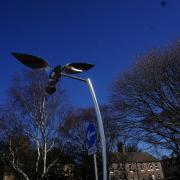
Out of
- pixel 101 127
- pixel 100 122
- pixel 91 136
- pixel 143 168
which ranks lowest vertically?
pixel 143 168

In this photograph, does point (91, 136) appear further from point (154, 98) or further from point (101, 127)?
point (154, 98)

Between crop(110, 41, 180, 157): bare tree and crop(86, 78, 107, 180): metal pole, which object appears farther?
crop(110, 41, 180, 157): bare tree

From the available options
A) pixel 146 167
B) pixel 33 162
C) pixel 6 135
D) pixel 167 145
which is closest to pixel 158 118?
pixel 167 145

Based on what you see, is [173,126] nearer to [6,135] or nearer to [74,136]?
[6,135]

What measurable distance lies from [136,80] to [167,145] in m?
3.86

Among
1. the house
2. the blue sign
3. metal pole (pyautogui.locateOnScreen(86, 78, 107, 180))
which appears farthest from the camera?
the house

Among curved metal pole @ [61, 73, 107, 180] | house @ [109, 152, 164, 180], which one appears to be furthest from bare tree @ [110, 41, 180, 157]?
house @ [109, 152, 164, 180]

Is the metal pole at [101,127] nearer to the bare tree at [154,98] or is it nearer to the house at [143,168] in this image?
the bare tree at [154,98]

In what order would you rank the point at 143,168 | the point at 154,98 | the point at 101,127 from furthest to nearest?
the point at 143,168, the point at 154,98, the point at 101,127

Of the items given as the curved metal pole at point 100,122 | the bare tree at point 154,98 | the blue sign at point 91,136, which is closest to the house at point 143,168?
the bare tree at point 154,98

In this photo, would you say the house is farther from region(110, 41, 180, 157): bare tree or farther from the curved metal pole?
the curved metal pole

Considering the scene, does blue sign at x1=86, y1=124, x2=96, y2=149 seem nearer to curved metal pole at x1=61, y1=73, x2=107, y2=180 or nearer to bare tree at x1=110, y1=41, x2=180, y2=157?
curved metal pole at x1=61, y1=73, x2=107, y2=180

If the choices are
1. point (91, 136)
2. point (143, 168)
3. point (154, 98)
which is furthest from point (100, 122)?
point (143, 168)

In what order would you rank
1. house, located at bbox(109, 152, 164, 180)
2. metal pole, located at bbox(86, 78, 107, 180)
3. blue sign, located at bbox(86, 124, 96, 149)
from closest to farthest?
metal pole, located at bbox(86, 78, 107, 180)
blue sign, located at bbox(86, 124, 96, 149)
house, located at bbox(109, 152, 164, 180)
